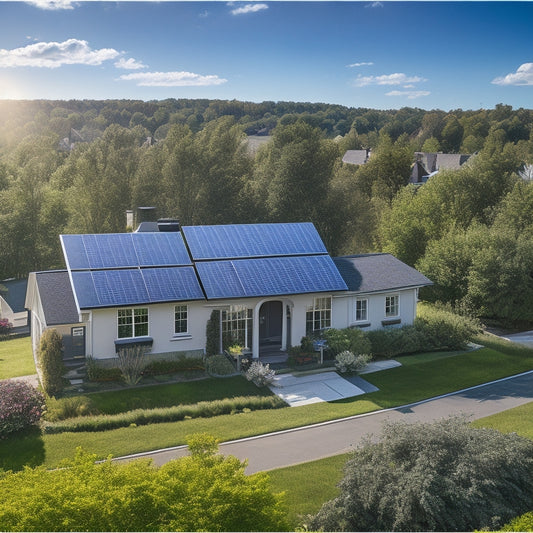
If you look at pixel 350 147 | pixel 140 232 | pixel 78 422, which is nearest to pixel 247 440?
pixel 78 422

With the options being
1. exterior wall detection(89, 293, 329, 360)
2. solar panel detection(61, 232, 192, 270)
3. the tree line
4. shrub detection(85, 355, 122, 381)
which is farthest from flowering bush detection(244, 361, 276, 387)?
the tree line

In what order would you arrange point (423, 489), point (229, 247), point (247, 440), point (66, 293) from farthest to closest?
point (229, 247)
point (66, 293)
point (247, 440)
point (423, 489)

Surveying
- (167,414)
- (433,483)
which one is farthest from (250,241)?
(433,483)

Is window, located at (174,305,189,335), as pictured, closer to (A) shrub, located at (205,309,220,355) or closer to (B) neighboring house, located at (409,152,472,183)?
(A) shrub, located at (205,309,220,355)

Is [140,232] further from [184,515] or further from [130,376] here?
[184,515]

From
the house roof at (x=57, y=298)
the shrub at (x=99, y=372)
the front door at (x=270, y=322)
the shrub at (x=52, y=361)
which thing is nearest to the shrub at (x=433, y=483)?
the shrub at (x=99, y=372)

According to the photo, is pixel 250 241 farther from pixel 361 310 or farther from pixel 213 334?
pixel 361 310

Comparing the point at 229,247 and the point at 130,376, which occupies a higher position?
the point at 229,247
